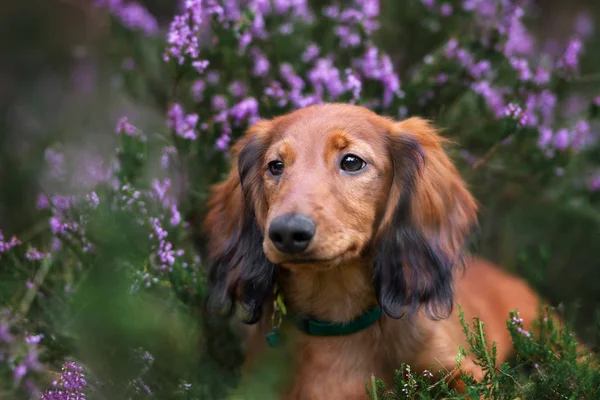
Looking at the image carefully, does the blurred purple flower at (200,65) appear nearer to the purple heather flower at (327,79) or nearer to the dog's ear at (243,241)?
the dog's ear at (243,241)

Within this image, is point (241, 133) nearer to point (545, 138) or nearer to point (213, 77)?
point (213, 77)

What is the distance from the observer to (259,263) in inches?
100

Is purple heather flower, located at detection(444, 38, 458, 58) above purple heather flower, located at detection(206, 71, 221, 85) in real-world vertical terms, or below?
above

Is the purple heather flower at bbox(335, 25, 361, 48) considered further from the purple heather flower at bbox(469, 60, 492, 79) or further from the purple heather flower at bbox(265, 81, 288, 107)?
the purple heather flower at bbox(469, 60, 492, 79)

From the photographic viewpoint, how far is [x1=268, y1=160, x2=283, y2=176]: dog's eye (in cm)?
246

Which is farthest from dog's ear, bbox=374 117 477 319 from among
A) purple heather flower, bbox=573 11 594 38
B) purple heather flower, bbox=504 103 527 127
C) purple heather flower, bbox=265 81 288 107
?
purple heather flower, bbox=573 11 594 38

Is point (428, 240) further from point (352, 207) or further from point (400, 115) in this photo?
point (400, 115)

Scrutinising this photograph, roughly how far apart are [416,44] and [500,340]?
163cm

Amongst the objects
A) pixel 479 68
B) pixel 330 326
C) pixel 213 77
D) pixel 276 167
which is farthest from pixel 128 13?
pixel 330 326

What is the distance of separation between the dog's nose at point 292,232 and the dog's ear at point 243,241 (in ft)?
1.62

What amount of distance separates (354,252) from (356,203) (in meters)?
0.17

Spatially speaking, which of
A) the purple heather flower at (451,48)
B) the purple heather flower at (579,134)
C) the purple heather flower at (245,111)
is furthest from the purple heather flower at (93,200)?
the purple heather flower at (579,134)

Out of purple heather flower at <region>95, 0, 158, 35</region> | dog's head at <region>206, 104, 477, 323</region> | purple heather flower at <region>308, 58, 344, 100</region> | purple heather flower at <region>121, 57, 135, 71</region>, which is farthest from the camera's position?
purple heather flower at <region>121, 57, 135, 71</region>

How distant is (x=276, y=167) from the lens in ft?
8.14
